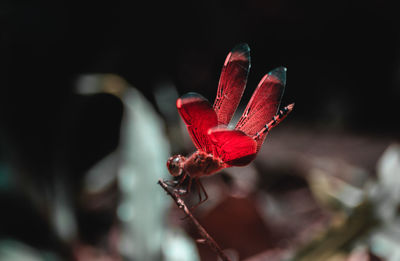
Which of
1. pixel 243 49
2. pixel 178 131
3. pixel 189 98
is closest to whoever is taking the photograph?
pixel 189 98

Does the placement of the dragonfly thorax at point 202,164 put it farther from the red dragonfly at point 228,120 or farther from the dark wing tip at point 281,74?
the dark wing tip at point 281,74

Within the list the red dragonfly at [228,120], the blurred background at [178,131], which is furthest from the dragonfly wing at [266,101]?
the blurred background at [178,131]

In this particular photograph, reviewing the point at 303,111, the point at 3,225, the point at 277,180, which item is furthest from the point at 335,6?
the point at 3,225

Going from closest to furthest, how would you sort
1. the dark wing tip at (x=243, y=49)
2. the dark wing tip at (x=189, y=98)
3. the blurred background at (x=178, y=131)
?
the dark wing tip at (x=189, y=98)
the dark wing tip at (x=243, y=49)
the blurred background at (x=178, y=131)

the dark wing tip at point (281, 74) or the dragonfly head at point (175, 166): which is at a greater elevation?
the dark wing tip at point (281, 74)

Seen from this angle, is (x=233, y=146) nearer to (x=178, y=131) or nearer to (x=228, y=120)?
(x=228, y=120)

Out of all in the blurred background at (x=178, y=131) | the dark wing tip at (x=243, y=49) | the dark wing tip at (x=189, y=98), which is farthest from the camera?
the blurred background at (x=178, y=131)

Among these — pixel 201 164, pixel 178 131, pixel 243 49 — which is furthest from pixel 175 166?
pixel 178 131

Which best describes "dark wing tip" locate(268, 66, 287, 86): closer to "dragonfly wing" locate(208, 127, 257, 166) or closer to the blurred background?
"dragonfly wing" locate(208, 127, 257, 166)
